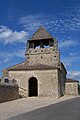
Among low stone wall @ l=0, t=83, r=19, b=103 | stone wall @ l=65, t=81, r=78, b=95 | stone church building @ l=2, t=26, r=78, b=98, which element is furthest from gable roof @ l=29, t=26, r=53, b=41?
stone wall @ l=65, t=81, r=78, b=95

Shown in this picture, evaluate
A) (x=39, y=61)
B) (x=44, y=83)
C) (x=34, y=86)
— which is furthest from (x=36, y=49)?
(x=44, y=83)

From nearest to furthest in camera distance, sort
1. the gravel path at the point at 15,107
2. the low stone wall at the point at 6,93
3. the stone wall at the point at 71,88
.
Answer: the gravel path at the point at 15,107 < the low stone wall at the point at 6,93 < the stone wall at the point at 71,88

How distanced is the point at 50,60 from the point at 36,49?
2853 mm

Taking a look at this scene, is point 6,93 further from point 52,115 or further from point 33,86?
point 33,86

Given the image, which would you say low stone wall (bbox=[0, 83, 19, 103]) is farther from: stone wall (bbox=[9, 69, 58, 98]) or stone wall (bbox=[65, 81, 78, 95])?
stone wall (bbox=[65, 81, 78, 95])

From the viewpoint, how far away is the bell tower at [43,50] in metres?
34.8

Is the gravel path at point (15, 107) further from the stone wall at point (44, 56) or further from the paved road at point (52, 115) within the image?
the stone wall at point (44, 56)

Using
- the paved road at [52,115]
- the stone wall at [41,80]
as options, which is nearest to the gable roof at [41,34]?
the stone wall at [41,80]

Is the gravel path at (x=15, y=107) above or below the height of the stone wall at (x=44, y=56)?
below

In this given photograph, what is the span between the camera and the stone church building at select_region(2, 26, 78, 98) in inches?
1137

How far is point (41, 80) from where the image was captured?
1150 inches

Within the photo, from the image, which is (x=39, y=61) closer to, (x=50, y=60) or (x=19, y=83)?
(x=50, y=60)

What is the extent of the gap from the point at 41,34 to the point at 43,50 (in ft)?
9.46

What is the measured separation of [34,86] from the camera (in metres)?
34.8
